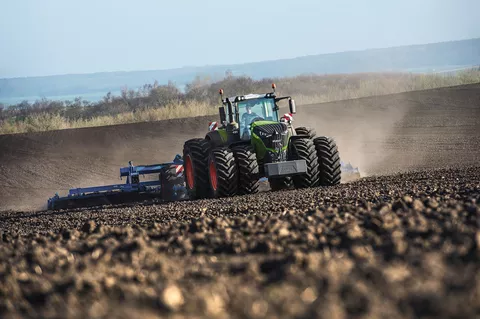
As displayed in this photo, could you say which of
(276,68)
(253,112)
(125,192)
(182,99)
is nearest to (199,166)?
(253,112)

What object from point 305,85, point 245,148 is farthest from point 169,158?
point 305,85

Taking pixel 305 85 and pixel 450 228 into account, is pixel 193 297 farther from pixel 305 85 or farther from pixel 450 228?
pixel 305 85

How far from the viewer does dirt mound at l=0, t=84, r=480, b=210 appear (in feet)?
85.7

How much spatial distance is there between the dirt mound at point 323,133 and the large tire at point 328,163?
7179 mm

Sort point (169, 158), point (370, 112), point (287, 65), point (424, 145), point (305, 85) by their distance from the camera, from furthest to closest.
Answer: point (287, 65) < point (305, 85) < point (370, 112) < point (169, 158) < point (424, 145)

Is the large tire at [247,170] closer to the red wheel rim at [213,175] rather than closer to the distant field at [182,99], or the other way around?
the red wheel rim at [213,175]

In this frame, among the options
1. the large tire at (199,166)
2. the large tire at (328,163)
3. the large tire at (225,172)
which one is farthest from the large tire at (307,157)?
the large tire at (199,166)

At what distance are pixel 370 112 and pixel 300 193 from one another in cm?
2046

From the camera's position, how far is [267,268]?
6.03 meters

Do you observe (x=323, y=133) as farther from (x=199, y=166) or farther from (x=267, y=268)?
(x=267, y=268)

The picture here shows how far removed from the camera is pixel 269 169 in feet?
52.4

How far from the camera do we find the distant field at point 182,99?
36906 mm

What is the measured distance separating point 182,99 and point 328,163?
98.0ft

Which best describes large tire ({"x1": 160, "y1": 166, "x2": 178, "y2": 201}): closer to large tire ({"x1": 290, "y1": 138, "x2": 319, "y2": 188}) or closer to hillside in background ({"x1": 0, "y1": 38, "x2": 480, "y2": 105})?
large tire ({"x1": 290, "y1": 138, "x2": 319, "y2": 188})
